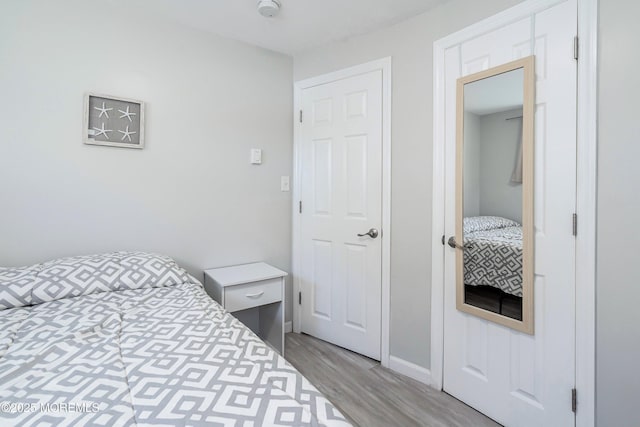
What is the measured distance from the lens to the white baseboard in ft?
6.41

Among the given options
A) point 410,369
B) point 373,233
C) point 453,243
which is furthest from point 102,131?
point 410,369

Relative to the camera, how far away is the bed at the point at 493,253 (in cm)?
158

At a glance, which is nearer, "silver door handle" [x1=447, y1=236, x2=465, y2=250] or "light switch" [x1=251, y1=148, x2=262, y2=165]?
"silver door handle" [x1=447, y1=236, x2=465, y2=250]

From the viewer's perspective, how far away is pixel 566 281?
4.59 ft

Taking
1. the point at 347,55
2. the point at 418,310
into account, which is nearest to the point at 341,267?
the point at 418,310

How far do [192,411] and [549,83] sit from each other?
6.21 ft

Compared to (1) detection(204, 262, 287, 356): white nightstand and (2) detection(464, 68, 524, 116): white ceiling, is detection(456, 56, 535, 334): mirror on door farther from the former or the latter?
(1) detection(204, 262, 287, 356): white nightstand

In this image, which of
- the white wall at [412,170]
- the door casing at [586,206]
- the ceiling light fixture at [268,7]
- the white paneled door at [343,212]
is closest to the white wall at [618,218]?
the door casing at [586,206]

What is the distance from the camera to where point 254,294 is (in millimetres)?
2100

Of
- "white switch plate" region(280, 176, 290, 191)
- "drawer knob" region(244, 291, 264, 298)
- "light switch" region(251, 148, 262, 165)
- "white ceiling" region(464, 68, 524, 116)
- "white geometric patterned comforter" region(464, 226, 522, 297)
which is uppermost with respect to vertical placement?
"white ceiling" region(464, 68, 524, 116)

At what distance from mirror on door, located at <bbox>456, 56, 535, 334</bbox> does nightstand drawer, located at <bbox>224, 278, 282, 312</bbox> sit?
3.97ft

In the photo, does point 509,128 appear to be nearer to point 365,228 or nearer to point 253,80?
point 365,228

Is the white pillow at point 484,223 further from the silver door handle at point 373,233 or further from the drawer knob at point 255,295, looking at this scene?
the drawer knob at point 255,295

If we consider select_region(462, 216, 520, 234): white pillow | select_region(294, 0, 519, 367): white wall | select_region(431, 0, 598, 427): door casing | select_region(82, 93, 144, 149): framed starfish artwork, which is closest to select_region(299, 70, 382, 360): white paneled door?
select_region(294, 0, 519, 367): white wall
